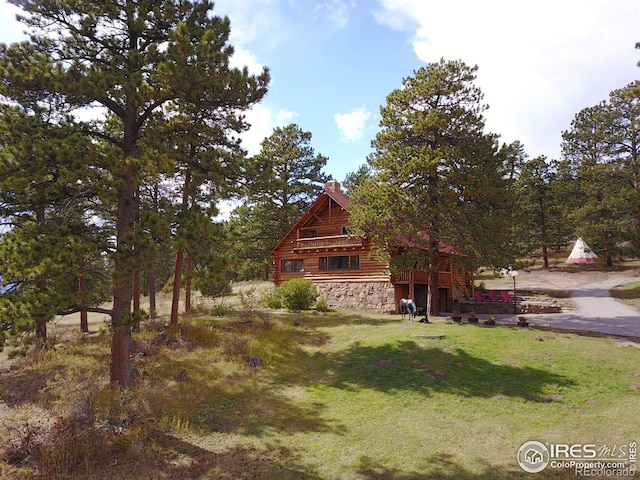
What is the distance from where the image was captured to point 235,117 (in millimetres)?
16812

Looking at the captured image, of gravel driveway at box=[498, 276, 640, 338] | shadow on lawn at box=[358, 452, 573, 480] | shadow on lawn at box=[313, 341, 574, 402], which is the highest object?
gravel driveway at box=[498, 276, 640, 338]

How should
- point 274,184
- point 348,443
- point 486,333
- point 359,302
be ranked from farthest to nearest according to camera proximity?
point 359,302 < point 486,333 < point 274,184 < point 348,443

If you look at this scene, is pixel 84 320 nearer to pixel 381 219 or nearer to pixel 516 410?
pixel 381 219

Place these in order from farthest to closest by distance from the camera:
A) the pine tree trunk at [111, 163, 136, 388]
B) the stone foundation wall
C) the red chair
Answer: the red chair < the stone foundation wall < the pine tree trunk at [111, 163, 136, 388]

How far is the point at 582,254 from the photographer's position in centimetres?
3700

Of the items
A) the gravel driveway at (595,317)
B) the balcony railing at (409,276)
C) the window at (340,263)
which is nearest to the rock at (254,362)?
the balcony railing at (409,276)

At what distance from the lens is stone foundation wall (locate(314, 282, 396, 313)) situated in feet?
85.0

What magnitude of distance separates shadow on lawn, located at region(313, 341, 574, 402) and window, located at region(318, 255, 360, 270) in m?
12.8

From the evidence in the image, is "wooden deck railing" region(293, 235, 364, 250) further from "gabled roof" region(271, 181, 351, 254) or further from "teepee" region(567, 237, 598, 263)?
"teepee" region(567, 237, 598, 263)

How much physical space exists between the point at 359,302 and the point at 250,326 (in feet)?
34.3

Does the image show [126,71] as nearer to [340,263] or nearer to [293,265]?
[340,263]

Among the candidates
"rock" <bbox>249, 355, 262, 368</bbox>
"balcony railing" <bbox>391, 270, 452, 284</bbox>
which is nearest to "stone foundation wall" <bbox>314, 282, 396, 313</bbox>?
"balcony railing" <bbox>391, 270, 452, 284</bbox>

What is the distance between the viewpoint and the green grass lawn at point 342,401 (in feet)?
25.5

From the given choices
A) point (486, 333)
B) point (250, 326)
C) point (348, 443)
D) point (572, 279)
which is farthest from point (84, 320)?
point (572, 279)
